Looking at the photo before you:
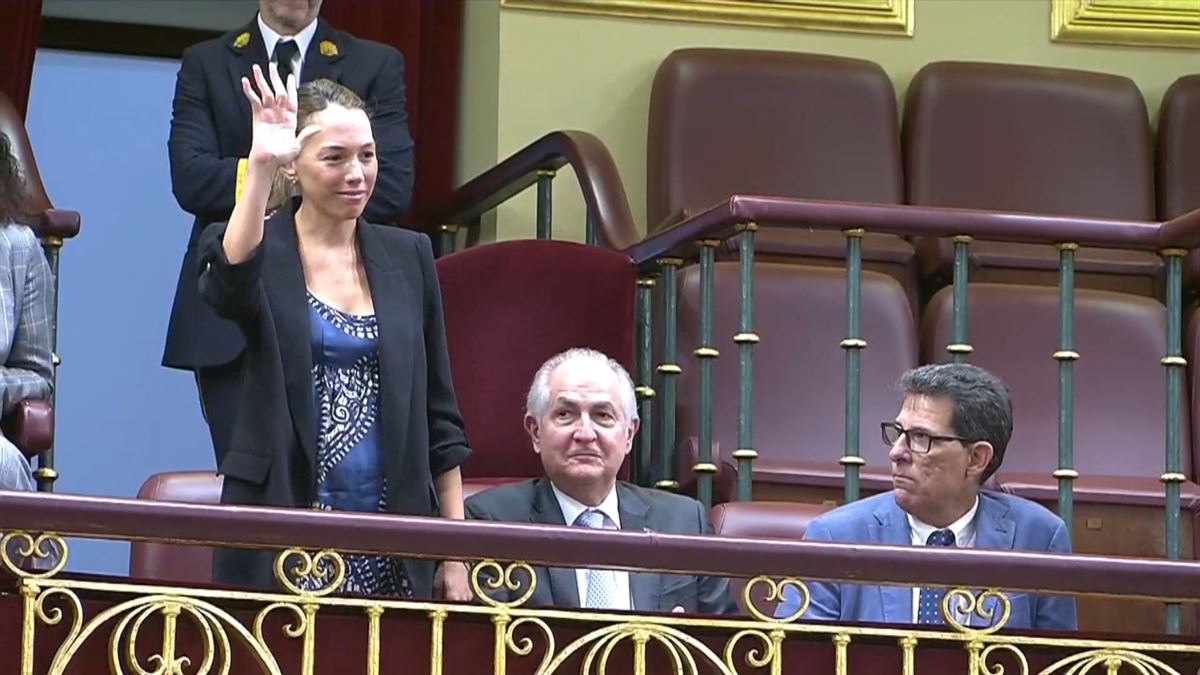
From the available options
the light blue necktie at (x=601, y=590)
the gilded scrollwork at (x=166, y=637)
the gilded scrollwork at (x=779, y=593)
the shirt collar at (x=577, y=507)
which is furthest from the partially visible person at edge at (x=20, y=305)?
the gilded scrollwork at (x=779, y=593)

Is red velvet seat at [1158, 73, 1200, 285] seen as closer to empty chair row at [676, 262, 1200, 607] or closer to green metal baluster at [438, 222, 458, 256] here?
empty chair row at [676, 262, 1200, 607]

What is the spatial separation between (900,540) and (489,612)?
0.94 meters

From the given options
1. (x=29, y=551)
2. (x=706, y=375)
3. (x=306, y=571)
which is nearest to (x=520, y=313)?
(x=706, y=375)

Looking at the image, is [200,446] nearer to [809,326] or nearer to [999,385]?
[809,326]

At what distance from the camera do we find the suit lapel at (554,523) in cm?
371

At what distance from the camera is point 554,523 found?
386 cm

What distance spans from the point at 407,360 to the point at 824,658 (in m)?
0.70

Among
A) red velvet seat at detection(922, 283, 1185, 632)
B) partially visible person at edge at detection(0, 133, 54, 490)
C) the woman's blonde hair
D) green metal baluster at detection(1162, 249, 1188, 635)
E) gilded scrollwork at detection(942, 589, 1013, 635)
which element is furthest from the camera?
red velvet seat at detection(922, 283, 1185, 632)

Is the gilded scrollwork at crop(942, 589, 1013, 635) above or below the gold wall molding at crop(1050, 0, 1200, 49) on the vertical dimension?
below

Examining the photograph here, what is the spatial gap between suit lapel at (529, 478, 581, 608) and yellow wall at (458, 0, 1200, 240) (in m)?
2.15

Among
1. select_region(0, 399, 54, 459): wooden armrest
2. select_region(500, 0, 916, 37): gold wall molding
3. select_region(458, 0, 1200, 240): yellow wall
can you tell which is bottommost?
select_region(0, 399, 54, 459): wooden armrest

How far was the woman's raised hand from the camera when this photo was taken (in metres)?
3.42

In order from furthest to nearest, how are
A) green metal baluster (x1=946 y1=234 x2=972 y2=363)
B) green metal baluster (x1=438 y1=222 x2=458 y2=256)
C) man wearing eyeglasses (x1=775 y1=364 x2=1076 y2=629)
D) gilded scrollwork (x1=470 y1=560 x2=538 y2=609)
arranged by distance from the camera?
1. green metal baluster (x1=438 y1=222 x2=458 y2=256)
2. green metal baluster (x1=946 y1=234 x2=972 y2=363)
3. man wearing eyeglasses (x1=775 y1=364 x2=1076 y2=629)
4. gilded scrollwork (x1=470 y1=560 x2=538 y2=609)

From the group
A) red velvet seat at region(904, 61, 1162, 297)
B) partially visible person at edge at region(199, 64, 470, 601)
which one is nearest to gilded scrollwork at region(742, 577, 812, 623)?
partially visible person at edge at region(199, 64, 470, 601)
